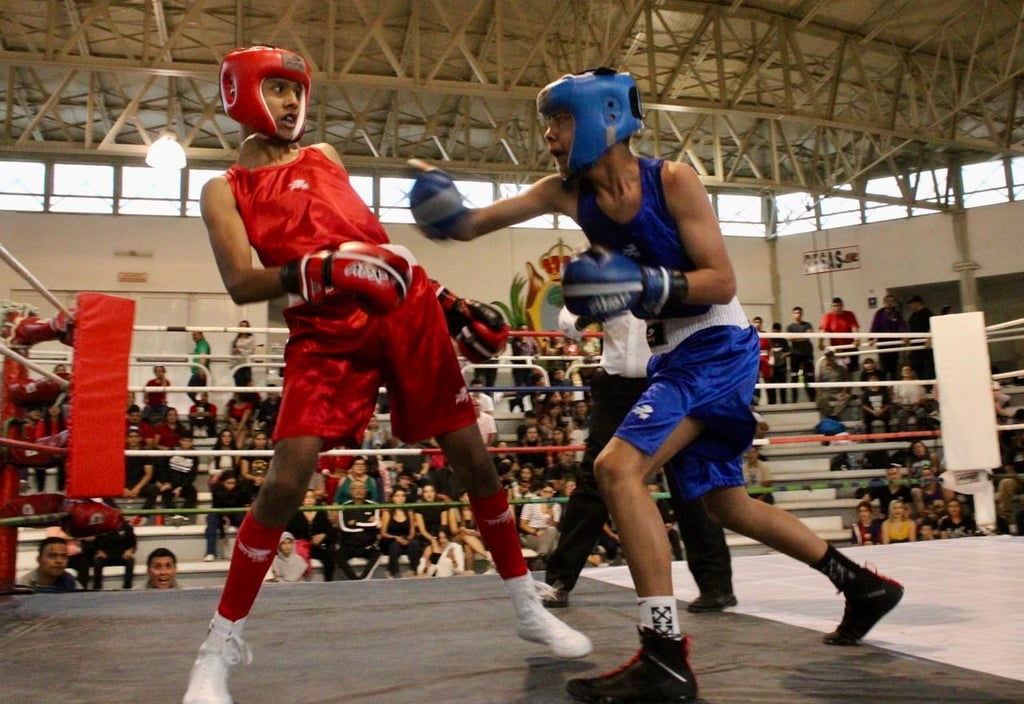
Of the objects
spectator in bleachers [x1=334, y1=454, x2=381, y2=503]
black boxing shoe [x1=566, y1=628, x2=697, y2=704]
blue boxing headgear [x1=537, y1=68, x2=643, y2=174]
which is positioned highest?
blue boxing headgear [x1=537, y1=68, x2=643, y2=174]

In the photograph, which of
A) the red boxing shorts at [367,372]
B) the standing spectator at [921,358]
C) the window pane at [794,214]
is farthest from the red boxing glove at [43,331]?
the window pane at [794,214]

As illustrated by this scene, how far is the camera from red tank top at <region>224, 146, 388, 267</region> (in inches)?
67.2

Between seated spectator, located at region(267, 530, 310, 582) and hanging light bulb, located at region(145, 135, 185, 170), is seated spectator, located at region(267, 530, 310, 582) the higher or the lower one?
the lower one

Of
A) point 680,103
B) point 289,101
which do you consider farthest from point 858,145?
point 289,101

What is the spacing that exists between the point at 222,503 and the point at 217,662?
385cm

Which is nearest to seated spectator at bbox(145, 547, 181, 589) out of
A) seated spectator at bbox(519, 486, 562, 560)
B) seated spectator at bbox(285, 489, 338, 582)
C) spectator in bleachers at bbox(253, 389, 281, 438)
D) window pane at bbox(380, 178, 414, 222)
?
seated spectator at bbox(285, 489, 338, 582)

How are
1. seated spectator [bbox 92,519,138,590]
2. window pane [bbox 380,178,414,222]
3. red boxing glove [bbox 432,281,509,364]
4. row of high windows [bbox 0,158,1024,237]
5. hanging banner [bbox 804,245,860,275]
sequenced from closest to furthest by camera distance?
red boxing glove [bbox 432,281,509,364] → seated spectator [bbox 92,519,138,590] → row of high windows [bbox 0,158,1024,237] → window pane [bbox 380,178,414,222] → hanging banner [bbox 804,245,860,275]

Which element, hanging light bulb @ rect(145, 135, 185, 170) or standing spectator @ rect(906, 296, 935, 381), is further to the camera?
standing spectator @ rect(906, 296, 935, 381)

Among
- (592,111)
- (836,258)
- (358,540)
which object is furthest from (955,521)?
(836,258)

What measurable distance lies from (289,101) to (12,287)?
Answer: 446 inches

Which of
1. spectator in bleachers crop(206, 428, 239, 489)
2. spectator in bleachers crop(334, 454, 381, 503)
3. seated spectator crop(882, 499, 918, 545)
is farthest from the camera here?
seated spectator crop(882, 499, 918, 545)

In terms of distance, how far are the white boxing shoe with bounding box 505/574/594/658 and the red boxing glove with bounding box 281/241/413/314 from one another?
680mm

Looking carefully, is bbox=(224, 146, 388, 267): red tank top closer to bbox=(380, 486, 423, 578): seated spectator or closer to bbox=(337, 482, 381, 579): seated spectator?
bbox=(337, 482, 381, 579): seated spectator

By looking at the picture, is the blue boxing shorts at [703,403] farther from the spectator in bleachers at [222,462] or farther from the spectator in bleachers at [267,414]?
the spectator in bleachers at [267,414]
